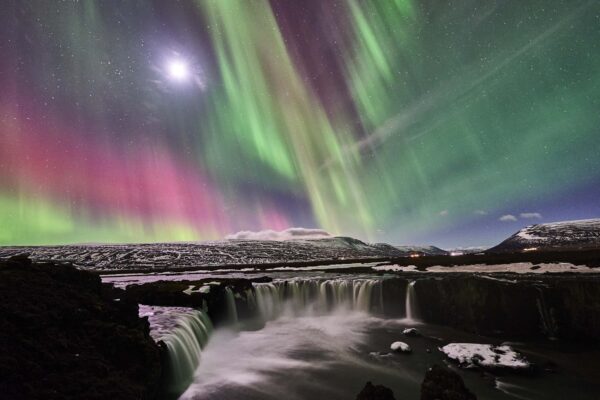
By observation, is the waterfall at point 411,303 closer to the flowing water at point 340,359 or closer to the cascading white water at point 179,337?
the flowing water at point 340,359

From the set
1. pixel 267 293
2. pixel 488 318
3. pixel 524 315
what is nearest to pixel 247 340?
pixel 267 293

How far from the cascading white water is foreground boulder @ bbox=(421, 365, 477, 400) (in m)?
11.6

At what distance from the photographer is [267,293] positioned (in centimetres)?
3484

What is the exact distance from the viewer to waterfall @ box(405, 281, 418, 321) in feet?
93.4

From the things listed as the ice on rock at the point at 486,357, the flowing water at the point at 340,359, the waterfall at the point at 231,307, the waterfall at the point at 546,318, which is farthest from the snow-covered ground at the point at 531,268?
the waterfall at the point at 231,307

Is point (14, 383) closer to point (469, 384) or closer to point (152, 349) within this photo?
point (152, 349)

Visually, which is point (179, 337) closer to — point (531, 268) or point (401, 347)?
point (401, 347)

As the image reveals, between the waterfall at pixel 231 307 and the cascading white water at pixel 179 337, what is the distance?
4.81m

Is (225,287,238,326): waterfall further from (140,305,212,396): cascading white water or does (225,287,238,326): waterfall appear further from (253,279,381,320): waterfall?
(140,305,212,396): cascading white water

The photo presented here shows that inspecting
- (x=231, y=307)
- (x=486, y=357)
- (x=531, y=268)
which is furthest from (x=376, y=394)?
(x=531, y=268)

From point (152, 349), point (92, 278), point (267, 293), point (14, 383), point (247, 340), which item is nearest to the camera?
point (14, 383)

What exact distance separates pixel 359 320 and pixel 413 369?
12814 mm

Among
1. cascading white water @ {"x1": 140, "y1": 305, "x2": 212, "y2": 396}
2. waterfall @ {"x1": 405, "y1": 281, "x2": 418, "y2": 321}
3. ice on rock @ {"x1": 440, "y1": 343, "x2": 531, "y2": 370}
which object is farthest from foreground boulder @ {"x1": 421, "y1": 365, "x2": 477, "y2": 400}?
waterfall @ {"x1": 405, "y1": 281, "x2": 418, "y2": 321}

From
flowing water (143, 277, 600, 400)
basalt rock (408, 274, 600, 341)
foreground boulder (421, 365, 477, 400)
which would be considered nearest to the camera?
foreground boulder (421, 365, 477, 400)
